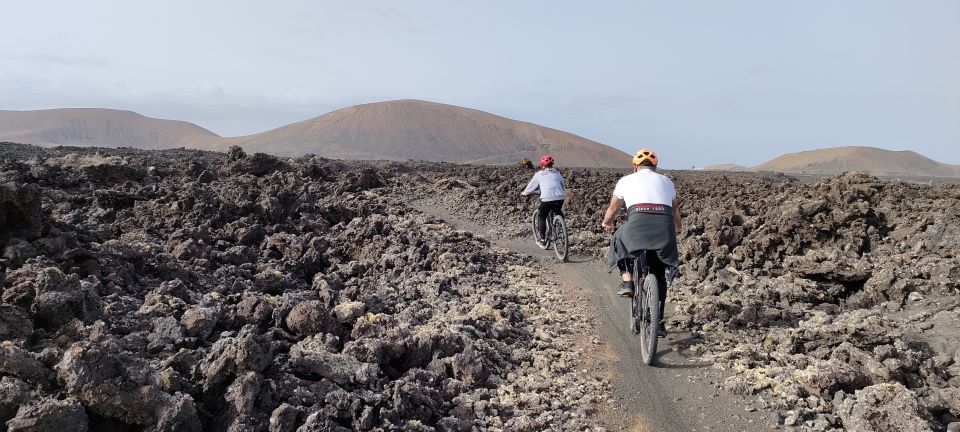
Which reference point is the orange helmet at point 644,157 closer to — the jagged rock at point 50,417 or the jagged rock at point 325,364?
the jagged rock at point 325,364

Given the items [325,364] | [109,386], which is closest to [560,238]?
[325,364]

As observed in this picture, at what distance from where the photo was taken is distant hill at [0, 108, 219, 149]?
101 meters

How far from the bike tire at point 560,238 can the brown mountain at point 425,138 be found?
64.0 metres

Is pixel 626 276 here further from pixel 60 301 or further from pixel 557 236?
pixel 60 301

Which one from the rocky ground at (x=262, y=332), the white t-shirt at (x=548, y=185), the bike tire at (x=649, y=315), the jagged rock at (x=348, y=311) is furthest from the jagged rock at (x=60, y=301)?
the white t-shirt at (x=548, y=185)

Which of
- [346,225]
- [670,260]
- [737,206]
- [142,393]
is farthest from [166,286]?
[737,206]

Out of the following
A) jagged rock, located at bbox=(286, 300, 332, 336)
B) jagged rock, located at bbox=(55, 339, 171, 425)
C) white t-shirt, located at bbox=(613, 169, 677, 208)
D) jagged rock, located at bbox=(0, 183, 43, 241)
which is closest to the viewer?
jagged rock, located at bbox=(55, 339, 171, 425)

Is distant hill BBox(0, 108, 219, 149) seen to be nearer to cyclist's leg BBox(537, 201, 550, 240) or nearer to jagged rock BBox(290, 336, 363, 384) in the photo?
cyclist's leg BBox(537, 201, 550, 240)

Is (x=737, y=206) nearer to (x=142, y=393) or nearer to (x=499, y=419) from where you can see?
(x=499, y=419)

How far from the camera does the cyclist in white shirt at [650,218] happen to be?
458cm

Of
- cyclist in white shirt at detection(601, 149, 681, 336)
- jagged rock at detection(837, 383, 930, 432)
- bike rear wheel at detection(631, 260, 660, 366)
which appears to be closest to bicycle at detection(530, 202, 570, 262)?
bike rear wheel at detection(631, 260, 660, 366)

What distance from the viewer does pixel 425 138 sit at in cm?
8762

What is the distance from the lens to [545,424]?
391 centimetres

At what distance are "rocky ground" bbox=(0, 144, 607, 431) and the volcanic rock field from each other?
0.06ft
